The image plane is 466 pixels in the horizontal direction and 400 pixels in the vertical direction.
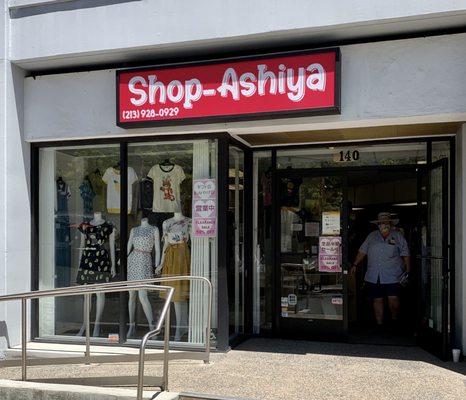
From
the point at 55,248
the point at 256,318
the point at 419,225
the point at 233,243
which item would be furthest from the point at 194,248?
the point at 419,225

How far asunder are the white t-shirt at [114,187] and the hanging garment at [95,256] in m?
0.26

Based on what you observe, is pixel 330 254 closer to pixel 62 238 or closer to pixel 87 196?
pixel 87 196

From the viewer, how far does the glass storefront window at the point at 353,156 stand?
7.38m

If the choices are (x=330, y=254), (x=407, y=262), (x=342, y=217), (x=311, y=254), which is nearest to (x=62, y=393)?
(x=311, y=254)

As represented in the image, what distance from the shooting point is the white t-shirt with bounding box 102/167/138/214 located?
291 inches

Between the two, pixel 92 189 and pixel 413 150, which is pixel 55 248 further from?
pixel 413 150

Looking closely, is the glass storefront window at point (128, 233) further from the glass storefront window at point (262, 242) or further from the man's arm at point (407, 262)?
the man's arm at point (407, 262)

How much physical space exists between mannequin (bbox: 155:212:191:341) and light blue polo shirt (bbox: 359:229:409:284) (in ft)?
9.81

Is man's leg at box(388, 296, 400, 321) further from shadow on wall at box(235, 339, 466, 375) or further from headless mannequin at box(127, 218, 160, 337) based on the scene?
headless mannequin at box(127, 218, 160, 337)

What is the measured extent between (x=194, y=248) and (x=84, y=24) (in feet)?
10.5

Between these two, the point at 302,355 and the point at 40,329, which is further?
the point at 40,329

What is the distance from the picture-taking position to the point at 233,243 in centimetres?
740

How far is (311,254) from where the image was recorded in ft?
25.5

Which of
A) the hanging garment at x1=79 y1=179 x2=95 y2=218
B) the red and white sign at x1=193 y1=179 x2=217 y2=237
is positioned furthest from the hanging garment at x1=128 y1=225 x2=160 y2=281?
the hanging garment at x1=79 y1=179 x2=95 y2=218
